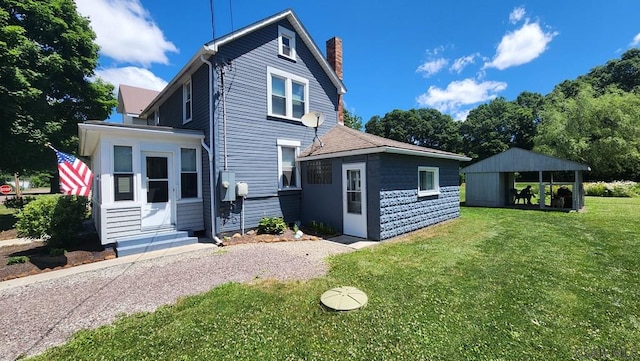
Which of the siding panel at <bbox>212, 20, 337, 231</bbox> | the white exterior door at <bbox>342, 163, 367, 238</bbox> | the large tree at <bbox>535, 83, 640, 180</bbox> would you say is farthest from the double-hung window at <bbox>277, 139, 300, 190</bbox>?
the large tree at <bbox>535, 83, 640, 180</bbox>

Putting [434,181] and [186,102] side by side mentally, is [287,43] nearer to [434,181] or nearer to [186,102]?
[186,102]

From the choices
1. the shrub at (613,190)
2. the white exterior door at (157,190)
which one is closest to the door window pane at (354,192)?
the white exterior door at (157,190)

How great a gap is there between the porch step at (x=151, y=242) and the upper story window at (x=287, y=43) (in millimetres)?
7318

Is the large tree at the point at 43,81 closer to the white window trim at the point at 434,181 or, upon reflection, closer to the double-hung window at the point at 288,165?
the double-hung window at the point at 288,165

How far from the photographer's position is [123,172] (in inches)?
290

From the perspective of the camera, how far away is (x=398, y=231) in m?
8.35

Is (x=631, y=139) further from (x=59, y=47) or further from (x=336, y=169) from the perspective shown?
(x=59, y=47)

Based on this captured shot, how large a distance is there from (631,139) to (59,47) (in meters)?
45.5

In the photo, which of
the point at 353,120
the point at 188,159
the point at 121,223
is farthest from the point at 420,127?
the point at 121,223

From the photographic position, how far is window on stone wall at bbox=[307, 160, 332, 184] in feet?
29.8

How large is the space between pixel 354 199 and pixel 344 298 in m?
4.58

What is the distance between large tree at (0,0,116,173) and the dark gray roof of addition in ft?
79.8

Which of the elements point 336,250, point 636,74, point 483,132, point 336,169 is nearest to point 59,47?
point 336,169

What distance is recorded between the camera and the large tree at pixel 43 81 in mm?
11953
